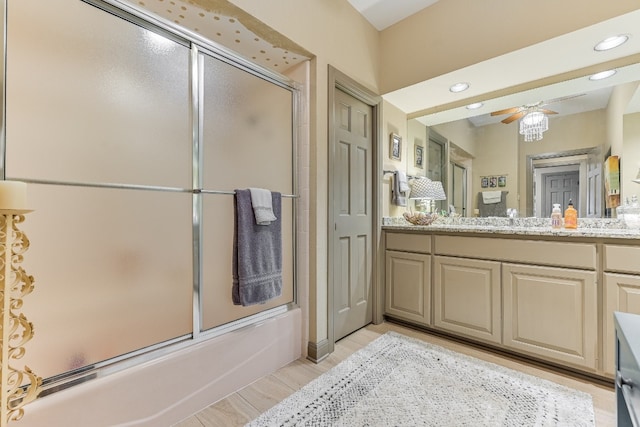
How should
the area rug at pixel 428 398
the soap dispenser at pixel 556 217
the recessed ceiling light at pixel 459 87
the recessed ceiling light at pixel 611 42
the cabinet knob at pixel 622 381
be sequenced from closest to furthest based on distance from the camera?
the cabinet knob at pixel 622 381 < the area rug at pixel 428 398 < the recessed ceiling light at pixel 611 42 < the soap dispenser at pixel 556 217 < the recessed ceiling light at pixel 459 87

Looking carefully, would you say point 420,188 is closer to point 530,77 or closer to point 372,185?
point 372,185

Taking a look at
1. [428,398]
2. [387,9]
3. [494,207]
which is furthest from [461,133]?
[428,398]

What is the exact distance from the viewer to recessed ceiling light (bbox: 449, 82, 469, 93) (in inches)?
94.3

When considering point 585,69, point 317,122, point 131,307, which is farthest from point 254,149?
point 585,69

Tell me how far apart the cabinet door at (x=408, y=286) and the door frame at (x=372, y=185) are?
11cm

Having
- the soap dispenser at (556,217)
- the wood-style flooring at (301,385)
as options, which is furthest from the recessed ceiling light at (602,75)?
the wood-style flooring at (301,385)

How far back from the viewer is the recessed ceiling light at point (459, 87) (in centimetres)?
240

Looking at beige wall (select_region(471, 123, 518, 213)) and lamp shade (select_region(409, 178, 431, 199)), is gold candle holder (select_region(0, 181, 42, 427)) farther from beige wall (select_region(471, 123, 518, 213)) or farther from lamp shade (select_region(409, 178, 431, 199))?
beige wall (select_region(471, 123, 518, 213))

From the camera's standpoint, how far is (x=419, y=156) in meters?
3.03

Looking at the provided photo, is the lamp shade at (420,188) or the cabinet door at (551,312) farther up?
the lamp shade at (420,188)

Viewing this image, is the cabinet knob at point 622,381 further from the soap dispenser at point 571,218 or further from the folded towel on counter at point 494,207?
the folded towel on counter at point 494,207

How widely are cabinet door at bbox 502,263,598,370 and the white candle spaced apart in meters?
2.45

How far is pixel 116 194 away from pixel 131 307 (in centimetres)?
54

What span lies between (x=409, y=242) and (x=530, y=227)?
963 mm
